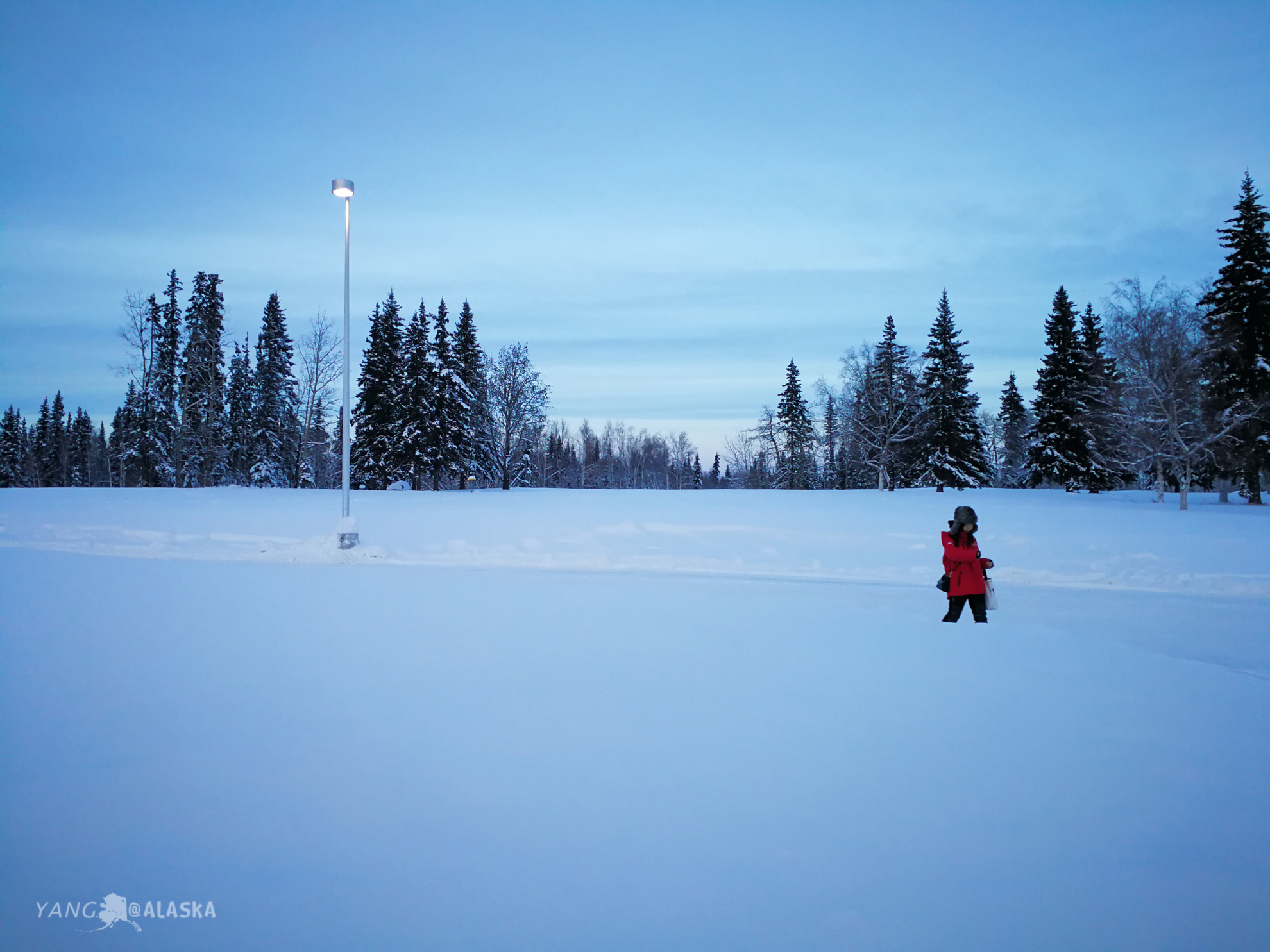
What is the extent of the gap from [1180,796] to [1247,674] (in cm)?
399

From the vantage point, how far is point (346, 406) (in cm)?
1686

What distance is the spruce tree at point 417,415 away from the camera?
42.5 metres

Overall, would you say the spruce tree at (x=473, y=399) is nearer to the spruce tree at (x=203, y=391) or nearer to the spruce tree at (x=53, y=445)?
the spruce tree at (x=203, y=391)

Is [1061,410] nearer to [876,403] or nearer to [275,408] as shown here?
[876,403]

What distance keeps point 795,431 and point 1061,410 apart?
2811cm

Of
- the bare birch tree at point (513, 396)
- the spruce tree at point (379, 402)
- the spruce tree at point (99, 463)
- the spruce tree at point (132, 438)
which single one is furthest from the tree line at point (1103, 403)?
the spruce tree at point (99, 463)

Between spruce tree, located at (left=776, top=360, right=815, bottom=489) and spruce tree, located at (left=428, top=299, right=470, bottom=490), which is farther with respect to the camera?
spruce tree, located at (left=776, top=360, right=815, bottom=489)

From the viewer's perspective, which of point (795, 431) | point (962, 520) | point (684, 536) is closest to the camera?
point (962, 520)

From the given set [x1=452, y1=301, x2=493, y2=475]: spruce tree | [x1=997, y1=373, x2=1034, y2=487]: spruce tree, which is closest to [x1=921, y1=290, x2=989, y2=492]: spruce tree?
[x1=997, y1=373, x2=1034, y2=487]: spruce tree

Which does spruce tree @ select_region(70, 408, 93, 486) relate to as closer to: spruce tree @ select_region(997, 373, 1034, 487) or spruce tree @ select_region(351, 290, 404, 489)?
spruce tree @ select_region(351, 290, 404, 489)

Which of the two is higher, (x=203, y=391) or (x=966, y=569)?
(x=203, y=391)

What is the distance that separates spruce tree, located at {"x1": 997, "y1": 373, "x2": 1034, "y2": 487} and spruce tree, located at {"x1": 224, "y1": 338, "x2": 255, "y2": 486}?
64487mm

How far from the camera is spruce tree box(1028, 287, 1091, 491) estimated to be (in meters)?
43.2

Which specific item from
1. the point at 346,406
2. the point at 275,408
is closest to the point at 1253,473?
the point at 346,406
